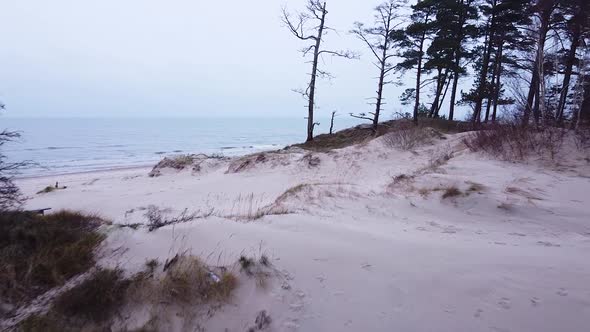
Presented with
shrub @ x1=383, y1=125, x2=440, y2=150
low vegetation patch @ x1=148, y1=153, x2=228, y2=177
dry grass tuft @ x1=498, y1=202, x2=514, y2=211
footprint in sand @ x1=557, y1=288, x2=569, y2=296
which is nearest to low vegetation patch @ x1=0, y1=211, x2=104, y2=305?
footprint in sand @ x1=557, y1=288, x2=569, y2=296

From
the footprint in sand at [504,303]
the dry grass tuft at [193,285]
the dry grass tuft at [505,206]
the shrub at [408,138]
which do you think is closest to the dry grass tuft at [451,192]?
the dry grass tuft at [505,206]

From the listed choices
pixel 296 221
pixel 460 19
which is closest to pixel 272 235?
pixel 296 221

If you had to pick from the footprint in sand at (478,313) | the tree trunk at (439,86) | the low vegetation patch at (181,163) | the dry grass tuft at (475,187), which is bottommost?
the low vegetation patch at (181,163)

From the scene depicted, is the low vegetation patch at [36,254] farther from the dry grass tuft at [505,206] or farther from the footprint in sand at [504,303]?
the dry grass tuft at [505,206]

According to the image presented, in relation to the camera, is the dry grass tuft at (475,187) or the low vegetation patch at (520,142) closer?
the dry grass tuft at (475,187)

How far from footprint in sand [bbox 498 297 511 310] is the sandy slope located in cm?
1

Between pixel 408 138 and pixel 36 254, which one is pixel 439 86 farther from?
pixel 36 254

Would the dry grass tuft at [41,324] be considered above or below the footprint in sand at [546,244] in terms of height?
below

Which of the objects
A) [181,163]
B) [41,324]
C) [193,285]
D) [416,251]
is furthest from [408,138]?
[41,324]

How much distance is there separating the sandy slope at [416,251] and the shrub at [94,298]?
0.53m

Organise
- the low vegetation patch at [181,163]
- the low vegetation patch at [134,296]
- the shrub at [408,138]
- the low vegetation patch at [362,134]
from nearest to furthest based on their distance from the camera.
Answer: the low vegetation patch at [134,296] → the shrub at [408,138] → the low vegetation patch at [181,163] → the low vegetation patch at [362,134]

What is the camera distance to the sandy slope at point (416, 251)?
2537mm

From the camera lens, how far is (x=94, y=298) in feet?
8.76

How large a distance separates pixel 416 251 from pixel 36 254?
13.7 feet
